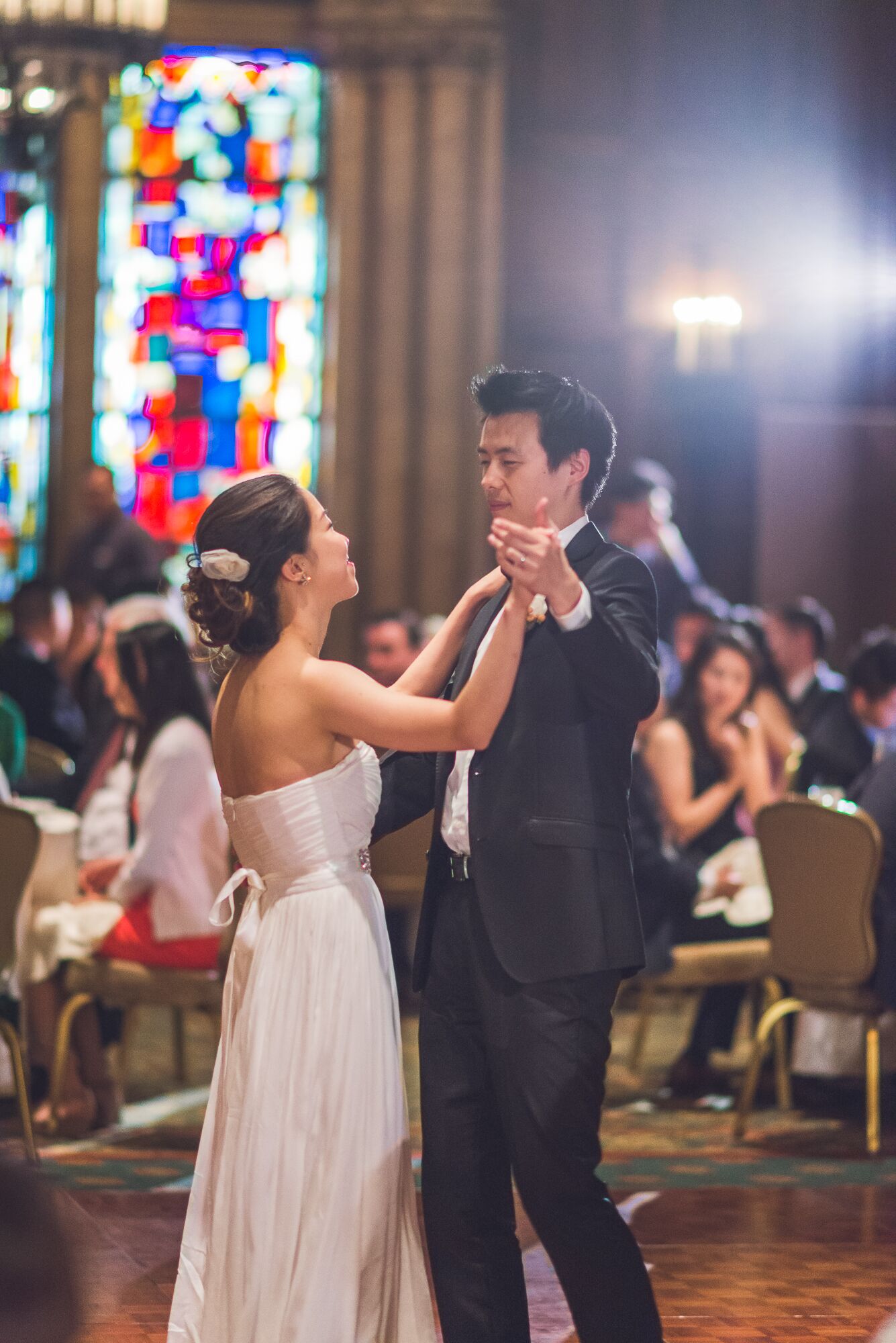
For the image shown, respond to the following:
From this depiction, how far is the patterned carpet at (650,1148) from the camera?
4688mm

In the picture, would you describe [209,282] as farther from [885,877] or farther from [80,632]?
[885,877]

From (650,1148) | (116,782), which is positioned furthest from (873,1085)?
(116,782)

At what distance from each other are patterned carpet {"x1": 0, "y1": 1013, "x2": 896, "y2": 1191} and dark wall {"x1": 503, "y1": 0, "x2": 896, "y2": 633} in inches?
178

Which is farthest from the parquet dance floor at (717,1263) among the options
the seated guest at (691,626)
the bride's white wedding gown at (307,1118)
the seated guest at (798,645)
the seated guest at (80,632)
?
the seated guest at (80,632)

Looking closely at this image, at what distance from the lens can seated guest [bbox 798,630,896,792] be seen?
5.64 metres

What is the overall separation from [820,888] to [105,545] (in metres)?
4.91

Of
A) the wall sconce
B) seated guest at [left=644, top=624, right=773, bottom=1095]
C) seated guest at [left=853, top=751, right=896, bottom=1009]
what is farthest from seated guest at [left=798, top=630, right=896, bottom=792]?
the wall sconce

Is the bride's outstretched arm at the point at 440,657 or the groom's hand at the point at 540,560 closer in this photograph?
the groom's hand at the point at 540,560

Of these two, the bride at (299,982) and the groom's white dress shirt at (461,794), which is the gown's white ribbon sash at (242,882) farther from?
the groom's white dress shirt at (461,794)

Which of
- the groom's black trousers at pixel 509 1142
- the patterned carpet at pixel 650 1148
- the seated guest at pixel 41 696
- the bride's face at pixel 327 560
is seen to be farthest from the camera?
the seated guest at pixel 41 696

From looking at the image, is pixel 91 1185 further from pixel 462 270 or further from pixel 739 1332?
pixel 462 270

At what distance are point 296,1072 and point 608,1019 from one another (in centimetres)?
48

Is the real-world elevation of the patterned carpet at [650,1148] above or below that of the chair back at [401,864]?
below

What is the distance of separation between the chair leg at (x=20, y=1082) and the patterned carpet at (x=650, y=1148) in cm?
9
